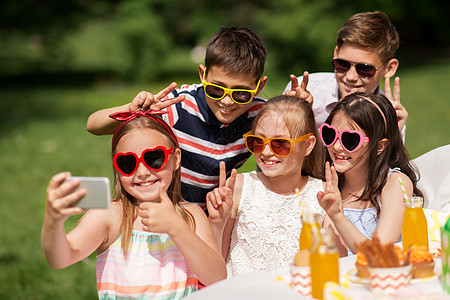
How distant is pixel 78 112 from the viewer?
42.2ft

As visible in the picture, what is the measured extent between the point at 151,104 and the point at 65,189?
913mm

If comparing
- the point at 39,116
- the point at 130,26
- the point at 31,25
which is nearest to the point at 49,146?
the point at 39,116

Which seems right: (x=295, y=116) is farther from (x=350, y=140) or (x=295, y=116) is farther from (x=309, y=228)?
(x=309, y=228)

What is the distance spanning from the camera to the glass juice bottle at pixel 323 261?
1.84 m

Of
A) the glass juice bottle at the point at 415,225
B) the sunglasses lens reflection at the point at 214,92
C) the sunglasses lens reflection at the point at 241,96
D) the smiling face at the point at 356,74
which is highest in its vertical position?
the smiling face at the point at 356,74

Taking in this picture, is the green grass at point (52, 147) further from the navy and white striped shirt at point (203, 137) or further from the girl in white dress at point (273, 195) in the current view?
the girl in white dress at point (273, 195)

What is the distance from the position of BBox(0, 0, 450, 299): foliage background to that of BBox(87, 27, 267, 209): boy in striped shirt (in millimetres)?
444

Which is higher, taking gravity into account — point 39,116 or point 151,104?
point 39,116

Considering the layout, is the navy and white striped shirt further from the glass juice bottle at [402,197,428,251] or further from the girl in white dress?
the glass juice bottle at [402,197,428,251]

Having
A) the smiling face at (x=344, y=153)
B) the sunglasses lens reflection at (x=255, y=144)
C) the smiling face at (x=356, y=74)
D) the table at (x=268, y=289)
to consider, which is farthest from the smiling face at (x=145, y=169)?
the smiling face at (x=356, y=74)

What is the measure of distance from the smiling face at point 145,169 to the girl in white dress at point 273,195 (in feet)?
0.99

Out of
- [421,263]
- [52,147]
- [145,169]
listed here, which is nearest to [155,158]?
[145,169]

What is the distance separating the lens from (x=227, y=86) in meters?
3.05

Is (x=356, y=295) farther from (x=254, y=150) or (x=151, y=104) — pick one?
(x=151, y=104)
